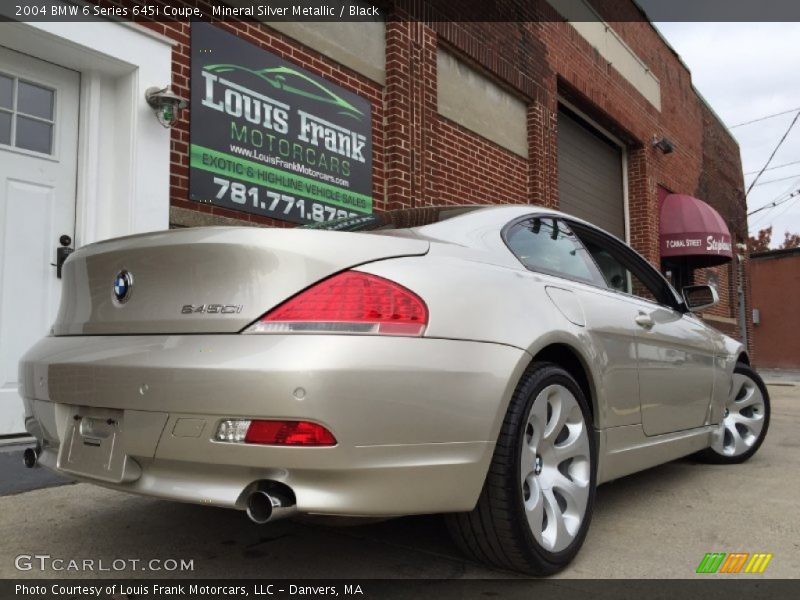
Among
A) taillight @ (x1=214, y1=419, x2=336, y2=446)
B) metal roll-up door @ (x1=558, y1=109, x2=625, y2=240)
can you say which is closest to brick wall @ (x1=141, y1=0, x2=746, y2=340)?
metal roll-up door @ (x1=558, y1=109, x2=625, y2=240)

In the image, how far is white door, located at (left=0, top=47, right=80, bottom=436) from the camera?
4211mm

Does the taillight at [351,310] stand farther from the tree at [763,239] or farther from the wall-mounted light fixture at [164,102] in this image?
the tree at [763,239]

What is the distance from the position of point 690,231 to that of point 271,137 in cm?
986

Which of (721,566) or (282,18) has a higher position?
(282,18)

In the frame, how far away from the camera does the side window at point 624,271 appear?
3.36 meters

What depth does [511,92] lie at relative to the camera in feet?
28.7

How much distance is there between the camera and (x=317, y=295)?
6.59 feet

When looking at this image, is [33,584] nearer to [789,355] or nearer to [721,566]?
[721,566]

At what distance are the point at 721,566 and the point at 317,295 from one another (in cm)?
177

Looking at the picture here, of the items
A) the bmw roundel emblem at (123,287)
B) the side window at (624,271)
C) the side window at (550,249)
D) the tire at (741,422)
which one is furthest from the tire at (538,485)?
the tire at (741,422)

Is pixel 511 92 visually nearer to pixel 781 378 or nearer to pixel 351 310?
pixel 351 310

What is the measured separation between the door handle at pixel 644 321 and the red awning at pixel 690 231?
10500 mm

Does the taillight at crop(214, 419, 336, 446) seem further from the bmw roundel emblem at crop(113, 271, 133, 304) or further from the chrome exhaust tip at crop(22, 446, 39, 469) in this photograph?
the chrome exhaust tip at crop(22, 446, 39, 469)

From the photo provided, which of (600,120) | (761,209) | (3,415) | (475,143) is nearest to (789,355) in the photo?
(761,209)
